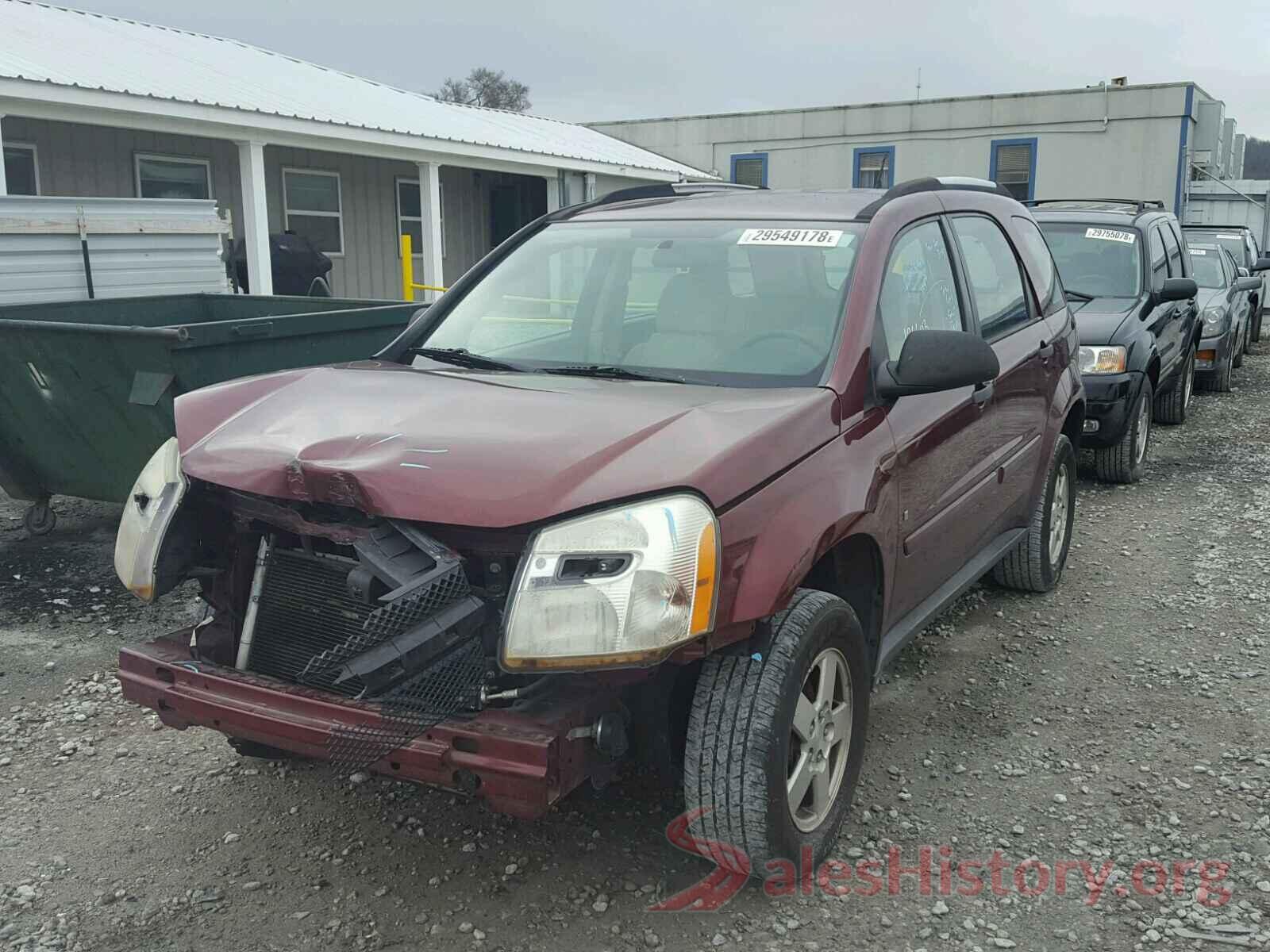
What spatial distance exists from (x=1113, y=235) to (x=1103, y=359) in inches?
64.9

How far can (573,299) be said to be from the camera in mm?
4082

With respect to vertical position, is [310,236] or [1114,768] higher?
[310,236]

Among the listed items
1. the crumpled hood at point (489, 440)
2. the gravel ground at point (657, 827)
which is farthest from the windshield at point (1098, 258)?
the crumpled hood at point (489, 440)

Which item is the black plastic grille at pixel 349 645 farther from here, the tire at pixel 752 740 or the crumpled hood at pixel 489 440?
the tire at pixel 752 740

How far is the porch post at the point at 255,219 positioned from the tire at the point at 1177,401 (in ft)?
29.4

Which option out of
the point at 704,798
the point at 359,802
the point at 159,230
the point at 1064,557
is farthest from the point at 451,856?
the point at 159,230

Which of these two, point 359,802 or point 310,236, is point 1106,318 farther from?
point 310,236

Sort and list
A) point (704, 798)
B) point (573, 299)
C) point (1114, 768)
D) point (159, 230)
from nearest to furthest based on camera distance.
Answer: point (704, 798), point (1114, 768), point (573, 299), point (159, 230)

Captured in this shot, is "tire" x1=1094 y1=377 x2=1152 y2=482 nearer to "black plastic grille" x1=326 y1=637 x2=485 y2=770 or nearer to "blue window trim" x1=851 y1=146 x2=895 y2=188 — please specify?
"black plastic grille" x1=326 y1=637 x2=485 y2=770

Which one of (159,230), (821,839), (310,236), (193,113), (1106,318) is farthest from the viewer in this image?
(310,236)

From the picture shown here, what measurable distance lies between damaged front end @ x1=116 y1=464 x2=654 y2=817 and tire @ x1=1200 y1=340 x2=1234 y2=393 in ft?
40.1

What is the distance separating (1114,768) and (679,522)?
2.09m

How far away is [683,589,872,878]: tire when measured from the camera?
2740 millimetres

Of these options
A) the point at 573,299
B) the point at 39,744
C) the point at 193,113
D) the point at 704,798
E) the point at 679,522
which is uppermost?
the point at 193,113
